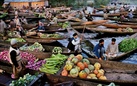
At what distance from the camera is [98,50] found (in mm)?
9508

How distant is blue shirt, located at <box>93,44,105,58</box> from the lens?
9.48 m

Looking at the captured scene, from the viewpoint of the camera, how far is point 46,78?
24.4ft

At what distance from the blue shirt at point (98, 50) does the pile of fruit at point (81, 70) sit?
1520 millimetres

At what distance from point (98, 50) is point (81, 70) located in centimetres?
212

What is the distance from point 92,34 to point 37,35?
572 cm

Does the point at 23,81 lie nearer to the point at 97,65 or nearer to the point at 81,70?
the point at 81,70

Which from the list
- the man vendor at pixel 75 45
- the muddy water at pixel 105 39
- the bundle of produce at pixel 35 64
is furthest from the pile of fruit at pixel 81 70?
the muddy water at pixel 105 39

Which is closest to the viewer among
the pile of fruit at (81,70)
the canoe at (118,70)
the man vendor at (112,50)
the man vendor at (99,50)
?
the pile of fruit at (81,70)

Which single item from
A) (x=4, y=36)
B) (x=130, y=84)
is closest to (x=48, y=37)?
(x=4, y=36)

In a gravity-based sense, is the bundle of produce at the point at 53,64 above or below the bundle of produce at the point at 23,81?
below

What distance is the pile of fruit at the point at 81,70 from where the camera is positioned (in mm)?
7434

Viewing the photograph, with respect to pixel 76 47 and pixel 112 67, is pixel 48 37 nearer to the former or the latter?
pixel 76 47

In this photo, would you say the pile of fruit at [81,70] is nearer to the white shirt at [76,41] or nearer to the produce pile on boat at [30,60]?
the produce pile on boat at [30,60]

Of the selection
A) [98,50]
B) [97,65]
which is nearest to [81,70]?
[97,65]
